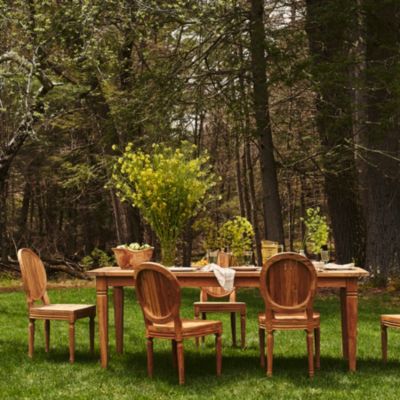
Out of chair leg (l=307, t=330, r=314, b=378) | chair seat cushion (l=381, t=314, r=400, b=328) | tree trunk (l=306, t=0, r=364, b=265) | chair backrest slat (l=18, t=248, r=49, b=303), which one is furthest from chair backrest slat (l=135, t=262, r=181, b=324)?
tree trunk (l=306, t=0, r=364, b=265)

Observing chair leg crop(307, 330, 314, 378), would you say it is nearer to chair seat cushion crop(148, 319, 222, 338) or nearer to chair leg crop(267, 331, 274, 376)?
chair leg crop(267, 331, 274, 376)

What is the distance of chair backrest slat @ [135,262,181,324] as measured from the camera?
5.79 m

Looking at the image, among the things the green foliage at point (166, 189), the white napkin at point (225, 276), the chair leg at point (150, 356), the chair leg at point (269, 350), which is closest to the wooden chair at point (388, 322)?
the chair leg at point (269, 350)

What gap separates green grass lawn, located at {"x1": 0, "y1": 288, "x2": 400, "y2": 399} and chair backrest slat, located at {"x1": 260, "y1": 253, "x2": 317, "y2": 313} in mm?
590

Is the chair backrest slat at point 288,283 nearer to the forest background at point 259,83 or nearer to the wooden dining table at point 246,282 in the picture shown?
the wooden dining table at point 246,282

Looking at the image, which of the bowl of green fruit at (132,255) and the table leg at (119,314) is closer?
the bowl of green fruit at (132,255)

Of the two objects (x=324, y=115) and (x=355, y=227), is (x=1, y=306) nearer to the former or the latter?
(x=324, y=115)

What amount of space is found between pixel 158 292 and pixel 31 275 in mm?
1829

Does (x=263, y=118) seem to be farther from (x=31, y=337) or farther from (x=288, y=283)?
(x=288, y=283)

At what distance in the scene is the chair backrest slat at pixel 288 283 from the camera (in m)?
5.93

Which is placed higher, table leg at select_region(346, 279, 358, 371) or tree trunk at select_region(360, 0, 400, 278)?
tree trunk at select_region(360, 0, 400, 278)

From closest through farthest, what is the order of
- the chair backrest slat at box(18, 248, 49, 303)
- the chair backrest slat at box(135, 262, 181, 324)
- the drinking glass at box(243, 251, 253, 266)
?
the chair backrest slat at box(135, 262, 181, 324) < the chair backrest slat at box(18, 248, 49, 303) < the drinking glass at box(243, 251, 253, 266)

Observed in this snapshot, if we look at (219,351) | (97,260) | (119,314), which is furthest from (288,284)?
(97,260)

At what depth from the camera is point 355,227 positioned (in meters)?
14.8
